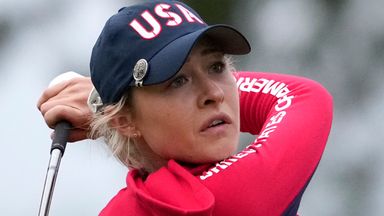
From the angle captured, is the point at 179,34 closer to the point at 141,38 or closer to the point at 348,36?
the point at 141,38

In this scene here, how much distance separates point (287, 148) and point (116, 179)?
1.46 m

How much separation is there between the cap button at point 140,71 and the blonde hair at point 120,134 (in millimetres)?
40

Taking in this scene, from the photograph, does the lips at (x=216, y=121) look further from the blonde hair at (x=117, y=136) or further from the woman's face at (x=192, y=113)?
the blonde hair at (x=117, y=136)

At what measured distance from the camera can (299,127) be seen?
1470mm

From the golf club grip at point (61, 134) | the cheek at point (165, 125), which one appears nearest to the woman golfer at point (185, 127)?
the cheek at point (165, 125)

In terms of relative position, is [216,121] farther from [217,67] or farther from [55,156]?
[55,156]

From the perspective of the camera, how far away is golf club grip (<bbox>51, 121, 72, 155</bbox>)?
168 centimetres

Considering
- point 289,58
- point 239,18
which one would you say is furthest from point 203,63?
point 239,18

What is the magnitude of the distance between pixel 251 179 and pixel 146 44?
9.0 inches

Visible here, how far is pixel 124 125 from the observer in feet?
4.77

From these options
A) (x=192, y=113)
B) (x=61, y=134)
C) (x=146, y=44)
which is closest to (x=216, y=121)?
(x=192, y=113)

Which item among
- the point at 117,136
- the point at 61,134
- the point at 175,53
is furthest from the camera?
the point at 61,134

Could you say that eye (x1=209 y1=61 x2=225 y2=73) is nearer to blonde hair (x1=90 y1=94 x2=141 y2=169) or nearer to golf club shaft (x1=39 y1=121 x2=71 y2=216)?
blonde hair (x1=90 y1=94 x2=141 y2=169)

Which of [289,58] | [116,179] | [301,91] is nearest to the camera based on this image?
[301,91]
